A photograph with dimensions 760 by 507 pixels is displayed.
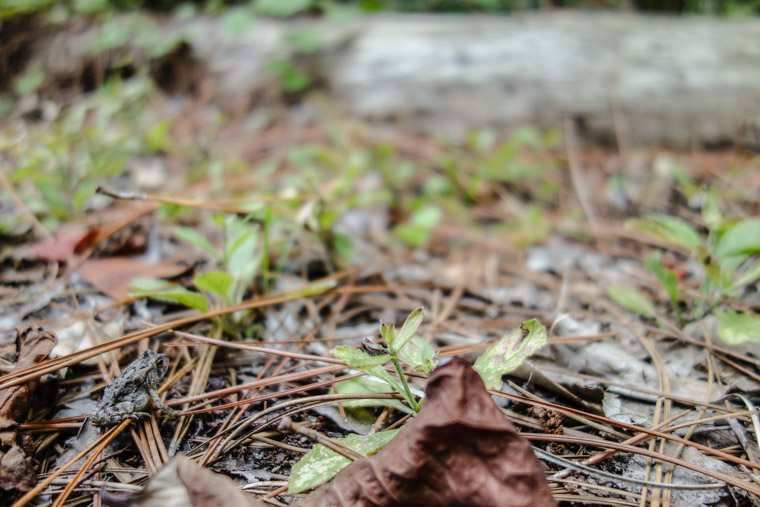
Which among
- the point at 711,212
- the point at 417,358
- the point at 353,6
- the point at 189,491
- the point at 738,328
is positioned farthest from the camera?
the point at 353,6

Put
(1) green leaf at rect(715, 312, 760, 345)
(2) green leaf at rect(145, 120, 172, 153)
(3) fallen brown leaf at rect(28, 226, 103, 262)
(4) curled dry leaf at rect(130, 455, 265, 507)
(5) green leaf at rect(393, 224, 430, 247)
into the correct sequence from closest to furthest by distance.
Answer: (4) curled dry leaf at rect(130, 455, 265, 507) < (1) green leaf at rect(715, 312, 760, 345) < (3) fallen brown leaf at rect(28, 226, 103, 262) < (5) green leaf at rect(393, 224, 430, 247) < (2) green leaf at rect(145, 120, 172, 153)

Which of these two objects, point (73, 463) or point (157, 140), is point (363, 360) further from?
point (157, 140)

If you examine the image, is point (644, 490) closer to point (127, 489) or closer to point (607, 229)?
point (127, 489)

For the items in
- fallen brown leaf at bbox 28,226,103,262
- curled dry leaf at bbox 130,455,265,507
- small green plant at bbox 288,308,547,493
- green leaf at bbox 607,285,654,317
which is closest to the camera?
curled dry leaf at bbox 130,455,265,507

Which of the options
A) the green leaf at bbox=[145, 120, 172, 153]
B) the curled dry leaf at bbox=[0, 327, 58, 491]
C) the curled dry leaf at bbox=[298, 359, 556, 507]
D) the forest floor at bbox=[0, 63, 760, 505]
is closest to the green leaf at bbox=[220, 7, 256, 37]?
the green leaf at bbox=[145, 120, 172, 153]

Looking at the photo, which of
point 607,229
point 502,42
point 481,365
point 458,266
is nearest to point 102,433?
point 481,365

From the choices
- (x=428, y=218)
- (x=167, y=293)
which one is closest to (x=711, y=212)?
(x=428, y=218)

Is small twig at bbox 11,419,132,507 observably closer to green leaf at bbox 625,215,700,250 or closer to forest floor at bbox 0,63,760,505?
forest floor at bbox 0,63,760,505
